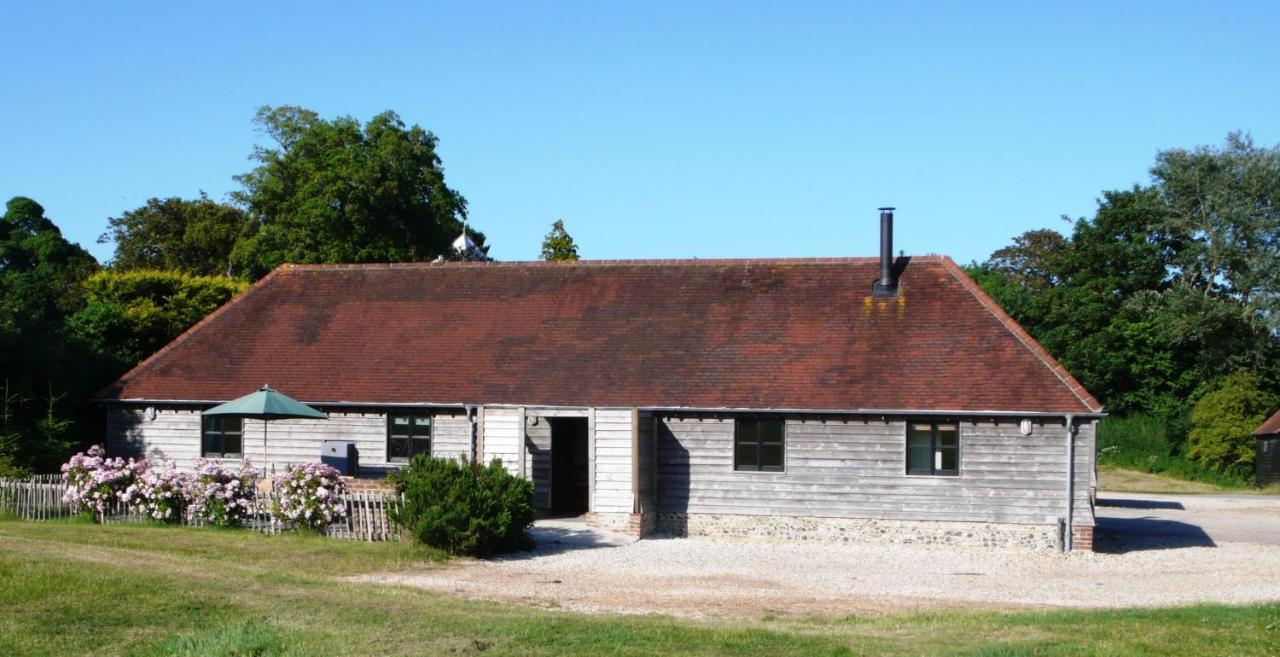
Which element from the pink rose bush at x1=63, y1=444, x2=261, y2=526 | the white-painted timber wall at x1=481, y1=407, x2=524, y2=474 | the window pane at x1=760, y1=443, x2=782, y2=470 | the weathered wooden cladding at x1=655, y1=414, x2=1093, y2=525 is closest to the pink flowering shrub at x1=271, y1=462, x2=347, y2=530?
the pink rose bush at x1=63, y1=444, x2=261, y2=526

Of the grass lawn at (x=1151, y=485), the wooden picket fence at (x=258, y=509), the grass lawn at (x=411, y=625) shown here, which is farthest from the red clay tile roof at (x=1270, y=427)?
the wooden picket fence at (x=258, y=509)

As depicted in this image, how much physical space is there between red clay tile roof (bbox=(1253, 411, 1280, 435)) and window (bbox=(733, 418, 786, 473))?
26.5 m

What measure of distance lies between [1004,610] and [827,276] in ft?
43.0

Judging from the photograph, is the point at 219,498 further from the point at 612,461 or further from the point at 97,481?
the point at 612,461

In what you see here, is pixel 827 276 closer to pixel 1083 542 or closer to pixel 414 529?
pixel 1083 542

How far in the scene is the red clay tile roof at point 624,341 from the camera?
1005 inches

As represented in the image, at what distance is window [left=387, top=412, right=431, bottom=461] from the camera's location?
90.2 ft

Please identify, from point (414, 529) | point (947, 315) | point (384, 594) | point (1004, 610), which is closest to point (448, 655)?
point (384, 594)

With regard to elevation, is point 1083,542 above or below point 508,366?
below

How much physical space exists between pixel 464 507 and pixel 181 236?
48.4m

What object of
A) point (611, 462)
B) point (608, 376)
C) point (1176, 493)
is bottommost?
point (1176, 493)

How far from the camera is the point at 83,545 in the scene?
19.8 metres

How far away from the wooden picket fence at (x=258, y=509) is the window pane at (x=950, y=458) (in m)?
10.3

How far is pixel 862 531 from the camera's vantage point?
25.0 m
